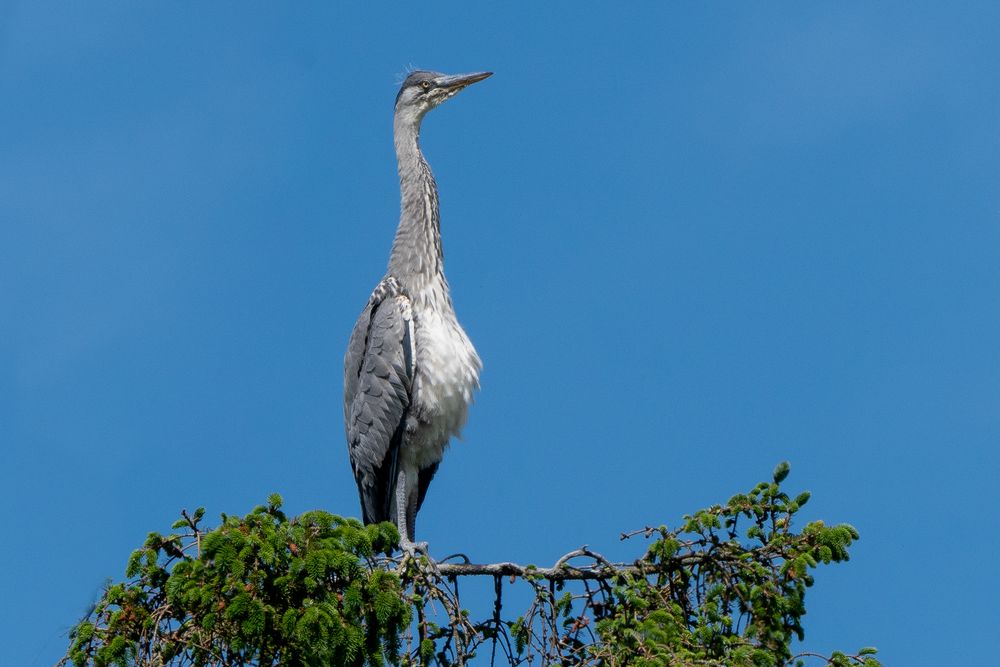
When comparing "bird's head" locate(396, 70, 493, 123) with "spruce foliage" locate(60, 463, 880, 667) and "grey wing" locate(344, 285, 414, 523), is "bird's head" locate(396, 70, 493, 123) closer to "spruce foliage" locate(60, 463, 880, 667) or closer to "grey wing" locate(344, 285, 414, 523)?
"grey wing" locate(344, 285, 414, 523)

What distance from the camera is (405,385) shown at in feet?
24.8

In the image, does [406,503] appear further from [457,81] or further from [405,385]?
[457,81]

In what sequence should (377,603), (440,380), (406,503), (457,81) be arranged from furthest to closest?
(457,81)
(406,503)
(440,380)
(377,603)

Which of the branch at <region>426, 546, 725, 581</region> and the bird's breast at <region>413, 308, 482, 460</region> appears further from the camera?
the bird's breast at <region>413, 308, 482, 460</region>

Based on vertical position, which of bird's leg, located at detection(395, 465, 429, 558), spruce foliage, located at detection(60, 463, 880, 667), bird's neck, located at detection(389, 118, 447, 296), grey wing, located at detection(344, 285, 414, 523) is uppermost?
bird's neck, located at detection(389, 118, 447, 296)

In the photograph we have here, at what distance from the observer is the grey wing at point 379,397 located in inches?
298

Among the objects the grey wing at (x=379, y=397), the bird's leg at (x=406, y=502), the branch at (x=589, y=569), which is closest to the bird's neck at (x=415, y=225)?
the grey wing at (x=379, y=397)

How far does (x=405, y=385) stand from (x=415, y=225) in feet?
4.53

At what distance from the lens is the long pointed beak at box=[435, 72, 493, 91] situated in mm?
9297

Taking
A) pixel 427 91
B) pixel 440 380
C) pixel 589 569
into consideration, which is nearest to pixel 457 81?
pixel 427 91

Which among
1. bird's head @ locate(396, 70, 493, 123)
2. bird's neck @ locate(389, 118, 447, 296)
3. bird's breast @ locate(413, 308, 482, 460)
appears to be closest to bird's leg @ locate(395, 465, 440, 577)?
bird's breast @ locate(413, 308, 482, 460)

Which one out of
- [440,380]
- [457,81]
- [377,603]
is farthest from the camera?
[457,81]

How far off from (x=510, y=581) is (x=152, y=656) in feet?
5.59

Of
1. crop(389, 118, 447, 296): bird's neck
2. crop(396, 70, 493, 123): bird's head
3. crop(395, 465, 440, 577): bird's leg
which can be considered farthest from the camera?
crop(396, 70, 493, 123): bird's head
